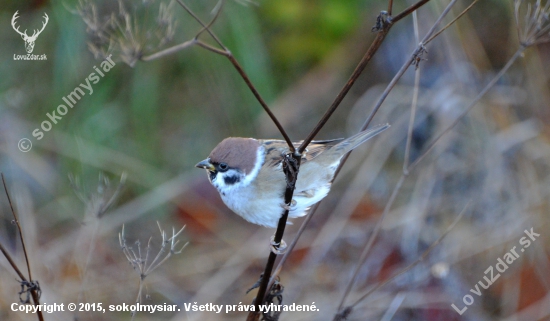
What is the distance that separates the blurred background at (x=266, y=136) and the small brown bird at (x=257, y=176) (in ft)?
5.40

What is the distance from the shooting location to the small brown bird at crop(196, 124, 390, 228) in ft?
9.82

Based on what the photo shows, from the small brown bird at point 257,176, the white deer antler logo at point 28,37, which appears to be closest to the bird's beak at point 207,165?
the small brown bird at point 257,176

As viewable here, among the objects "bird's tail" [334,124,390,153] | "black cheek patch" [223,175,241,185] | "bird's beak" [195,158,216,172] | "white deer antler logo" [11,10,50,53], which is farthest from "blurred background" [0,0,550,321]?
"bird's beak" [195,158,216,172]

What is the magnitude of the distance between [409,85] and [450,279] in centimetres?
222

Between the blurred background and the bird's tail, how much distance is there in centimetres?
161

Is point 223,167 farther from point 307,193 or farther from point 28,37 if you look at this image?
point 28,37

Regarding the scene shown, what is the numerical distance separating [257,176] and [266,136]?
2.81 metres

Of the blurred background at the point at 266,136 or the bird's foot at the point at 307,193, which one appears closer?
the bird's foot at the point at 307,193

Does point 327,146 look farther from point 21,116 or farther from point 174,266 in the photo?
point 21,116

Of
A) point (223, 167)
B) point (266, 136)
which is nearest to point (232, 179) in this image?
point (223, 167)

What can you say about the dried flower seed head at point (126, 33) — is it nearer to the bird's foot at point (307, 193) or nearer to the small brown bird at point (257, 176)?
the small brown bird at point (257, 176)

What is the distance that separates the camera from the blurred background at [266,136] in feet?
15.8

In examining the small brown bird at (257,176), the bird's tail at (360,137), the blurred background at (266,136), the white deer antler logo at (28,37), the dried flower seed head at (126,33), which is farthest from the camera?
the white deer antler logo at (28,37)

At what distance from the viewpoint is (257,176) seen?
309 centimetres
